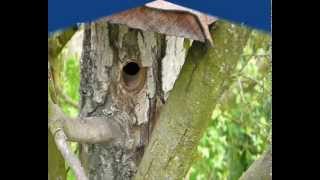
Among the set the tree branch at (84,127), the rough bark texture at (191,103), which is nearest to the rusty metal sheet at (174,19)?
the rough bark texture at (191,103)

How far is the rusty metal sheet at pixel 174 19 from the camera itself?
0.83 meters

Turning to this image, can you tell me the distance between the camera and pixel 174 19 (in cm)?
83

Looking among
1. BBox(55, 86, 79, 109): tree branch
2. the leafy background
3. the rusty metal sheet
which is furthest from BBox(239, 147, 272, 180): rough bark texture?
BBox(55, 86, 79, 109): tree branch

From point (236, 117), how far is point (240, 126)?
31mm

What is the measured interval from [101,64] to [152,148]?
0.14m

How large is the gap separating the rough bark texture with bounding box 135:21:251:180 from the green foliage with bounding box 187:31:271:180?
0.27 ft

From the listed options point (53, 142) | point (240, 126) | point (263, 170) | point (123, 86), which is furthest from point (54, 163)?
point (240, 126)

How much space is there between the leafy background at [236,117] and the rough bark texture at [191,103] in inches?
3.0

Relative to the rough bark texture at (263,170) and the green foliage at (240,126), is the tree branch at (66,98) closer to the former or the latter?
the green foliage at (240,126)

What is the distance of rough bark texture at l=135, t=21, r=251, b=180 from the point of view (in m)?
0.84

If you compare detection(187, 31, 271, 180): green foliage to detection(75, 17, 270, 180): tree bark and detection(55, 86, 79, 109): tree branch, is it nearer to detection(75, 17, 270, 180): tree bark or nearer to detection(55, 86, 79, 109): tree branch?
detection(75, 17, 270, 180): tree bark

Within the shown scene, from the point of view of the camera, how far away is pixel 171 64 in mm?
959

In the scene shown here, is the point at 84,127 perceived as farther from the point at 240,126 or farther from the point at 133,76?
the point at 240,126

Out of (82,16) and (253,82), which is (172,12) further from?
(253,82)
